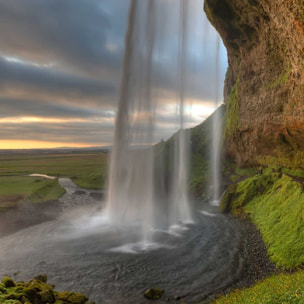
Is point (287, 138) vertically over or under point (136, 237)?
over

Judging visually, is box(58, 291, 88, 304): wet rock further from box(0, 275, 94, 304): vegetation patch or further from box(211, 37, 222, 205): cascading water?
box(211, 37, 222, 205): cascading water

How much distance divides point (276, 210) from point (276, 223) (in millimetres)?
2920

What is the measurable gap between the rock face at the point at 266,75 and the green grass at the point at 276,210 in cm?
789

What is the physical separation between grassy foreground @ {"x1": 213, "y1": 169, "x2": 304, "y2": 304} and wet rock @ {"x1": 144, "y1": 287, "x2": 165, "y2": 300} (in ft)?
11.9

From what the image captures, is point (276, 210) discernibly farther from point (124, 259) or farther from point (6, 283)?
point (6, 283)

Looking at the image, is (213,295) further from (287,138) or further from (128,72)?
(287,138)

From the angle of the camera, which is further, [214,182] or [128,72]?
[214,182]

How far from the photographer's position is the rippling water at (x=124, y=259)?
15.4 metres

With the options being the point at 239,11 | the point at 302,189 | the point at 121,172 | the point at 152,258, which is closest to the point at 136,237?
the point at 152,258

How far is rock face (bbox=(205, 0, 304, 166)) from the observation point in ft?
91.0

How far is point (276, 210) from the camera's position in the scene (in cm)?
2694

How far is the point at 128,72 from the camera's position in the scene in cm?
3089

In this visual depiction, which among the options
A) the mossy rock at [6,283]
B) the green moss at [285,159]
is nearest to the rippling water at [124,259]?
the mossy rock at [6,283]

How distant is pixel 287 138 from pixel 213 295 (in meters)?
31.1
